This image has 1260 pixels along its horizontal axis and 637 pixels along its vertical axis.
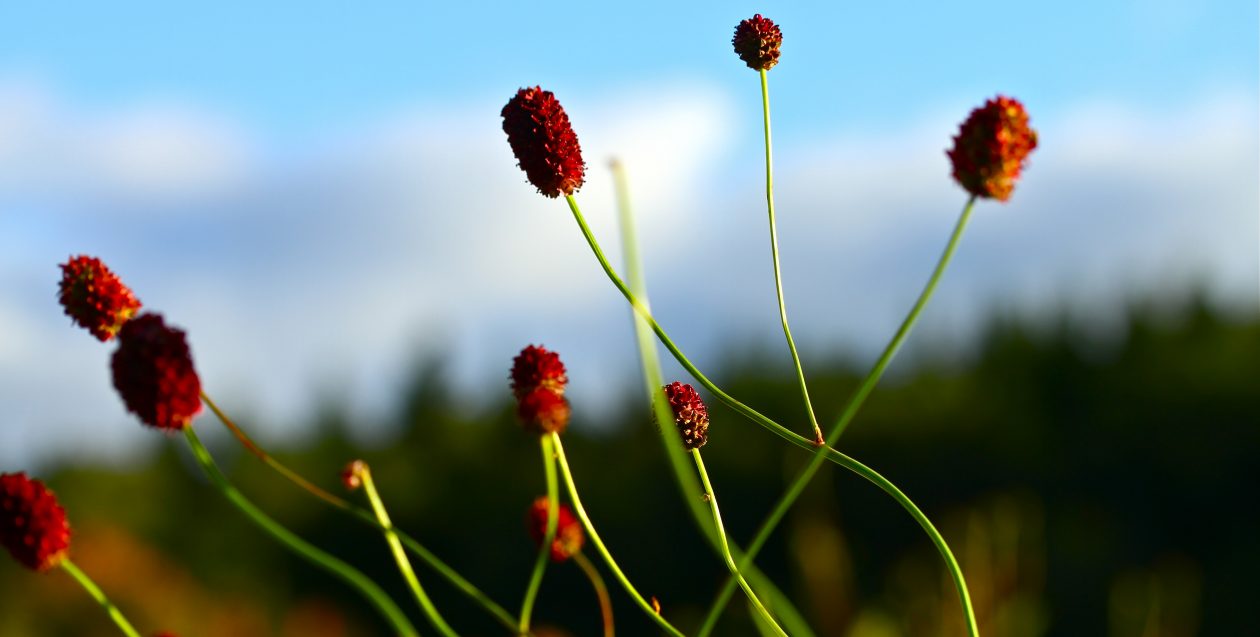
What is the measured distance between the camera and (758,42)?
66.2 inches

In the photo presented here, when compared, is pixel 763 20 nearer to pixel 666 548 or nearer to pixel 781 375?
pixel 666 548

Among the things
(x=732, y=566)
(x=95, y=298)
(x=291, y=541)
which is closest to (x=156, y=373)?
(x=291, y=541)

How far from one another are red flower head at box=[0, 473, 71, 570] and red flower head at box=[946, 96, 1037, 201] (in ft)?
3.41

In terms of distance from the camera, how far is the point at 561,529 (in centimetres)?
172

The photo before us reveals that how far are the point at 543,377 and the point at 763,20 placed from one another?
23.4 inches

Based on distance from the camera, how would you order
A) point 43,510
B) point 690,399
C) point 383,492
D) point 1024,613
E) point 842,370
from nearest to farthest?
point 43,510 < point 690,399 < point 1024,613 < point 842,370 < point 383,492

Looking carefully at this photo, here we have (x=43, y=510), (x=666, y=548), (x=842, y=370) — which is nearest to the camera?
(x=43, y=510)

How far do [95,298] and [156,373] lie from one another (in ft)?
1.08

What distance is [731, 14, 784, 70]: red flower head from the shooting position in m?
1.68

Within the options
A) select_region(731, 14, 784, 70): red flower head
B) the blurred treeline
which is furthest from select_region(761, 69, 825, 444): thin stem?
the blurred treeline

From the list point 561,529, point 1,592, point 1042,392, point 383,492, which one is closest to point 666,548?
point 1042,392

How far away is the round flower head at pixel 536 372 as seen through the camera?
1471 millimetres

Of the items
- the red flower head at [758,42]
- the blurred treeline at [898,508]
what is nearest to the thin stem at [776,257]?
the red flower head at [758,42]

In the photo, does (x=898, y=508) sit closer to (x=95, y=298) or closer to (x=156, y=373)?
(x=95, y=298)
